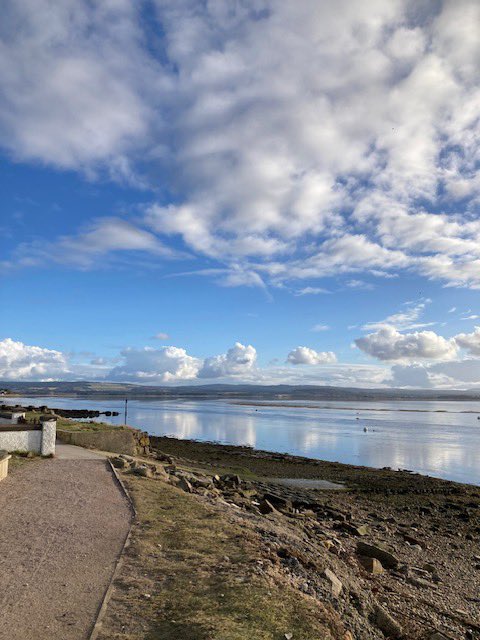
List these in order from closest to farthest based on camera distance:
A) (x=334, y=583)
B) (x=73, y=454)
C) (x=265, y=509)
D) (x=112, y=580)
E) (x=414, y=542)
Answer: (x=112, y=580) < (x=334, y=583) < (x=265, y=509) < (x=414, y=542) < (x=73, y=454)

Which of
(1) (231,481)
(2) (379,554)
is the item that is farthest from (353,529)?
(1) (231,481)

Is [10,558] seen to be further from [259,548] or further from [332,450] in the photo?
[332,450]

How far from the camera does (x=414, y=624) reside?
8.93 meters

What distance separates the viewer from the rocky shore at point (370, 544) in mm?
8664

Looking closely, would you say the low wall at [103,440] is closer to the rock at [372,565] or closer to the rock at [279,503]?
the rock at [279,503]

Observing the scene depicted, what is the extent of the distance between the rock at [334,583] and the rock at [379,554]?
170 inches

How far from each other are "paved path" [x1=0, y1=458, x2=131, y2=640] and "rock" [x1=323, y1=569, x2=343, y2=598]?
380cm

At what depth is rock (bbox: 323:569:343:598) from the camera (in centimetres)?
861

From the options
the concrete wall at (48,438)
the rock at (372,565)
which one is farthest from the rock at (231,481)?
the rock at (372,565)

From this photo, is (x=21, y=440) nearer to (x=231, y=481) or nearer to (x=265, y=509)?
(x=231, y=481)

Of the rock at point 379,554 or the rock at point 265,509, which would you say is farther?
the rock at point 265,509

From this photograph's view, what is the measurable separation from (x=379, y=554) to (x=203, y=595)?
7.43m

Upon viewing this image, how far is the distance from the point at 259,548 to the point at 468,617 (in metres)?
4.71

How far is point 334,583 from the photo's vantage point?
885 centimetres
